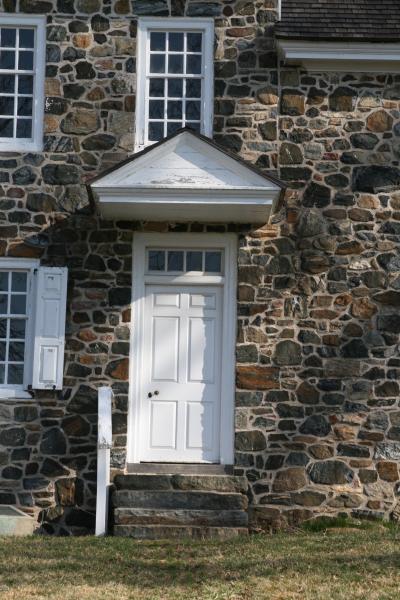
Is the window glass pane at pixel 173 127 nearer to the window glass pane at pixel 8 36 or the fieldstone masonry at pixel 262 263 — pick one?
the fieldstone masonry at pixel 262 263

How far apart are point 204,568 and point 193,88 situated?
20.0 feet

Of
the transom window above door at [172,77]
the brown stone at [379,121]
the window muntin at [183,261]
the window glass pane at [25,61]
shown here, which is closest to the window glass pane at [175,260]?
the window muntin at [183,261]

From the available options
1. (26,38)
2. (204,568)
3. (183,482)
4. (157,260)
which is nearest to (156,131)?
(157,260)

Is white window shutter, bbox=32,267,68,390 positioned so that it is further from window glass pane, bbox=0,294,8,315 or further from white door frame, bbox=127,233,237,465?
white door frame, bbox=127,233,237,465

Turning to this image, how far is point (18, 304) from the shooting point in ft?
38.8

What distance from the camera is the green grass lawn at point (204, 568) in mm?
7711

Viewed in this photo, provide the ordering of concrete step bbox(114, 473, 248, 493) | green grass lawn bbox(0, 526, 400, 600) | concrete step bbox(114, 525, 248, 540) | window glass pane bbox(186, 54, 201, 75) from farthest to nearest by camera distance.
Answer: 1. window glass pane bbox(186, 54, 201, 75)
2. concrete step bbox(114, 473, 248, 493)
3. concrete step bbox(114, 525, 248, 540)
4. green grass lawn bbox(0, 526, 400, 600)

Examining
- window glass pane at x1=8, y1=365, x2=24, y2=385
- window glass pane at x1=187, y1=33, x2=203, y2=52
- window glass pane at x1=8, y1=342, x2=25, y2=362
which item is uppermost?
window glass pane at x1=187, y1=33, x2=203, y2=52

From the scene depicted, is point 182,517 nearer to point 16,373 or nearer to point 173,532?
point 173,532

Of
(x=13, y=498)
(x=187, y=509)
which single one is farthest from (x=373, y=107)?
(x=13, y=498)

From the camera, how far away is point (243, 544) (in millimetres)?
9898

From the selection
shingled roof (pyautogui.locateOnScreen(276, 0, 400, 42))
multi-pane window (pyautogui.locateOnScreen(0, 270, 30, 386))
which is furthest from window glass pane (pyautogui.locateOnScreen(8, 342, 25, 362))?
shingled roof (pyautogui.locateOnScreen(276, 0, 400, 42))

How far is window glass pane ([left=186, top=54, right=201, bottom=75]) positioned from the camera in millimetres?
12109

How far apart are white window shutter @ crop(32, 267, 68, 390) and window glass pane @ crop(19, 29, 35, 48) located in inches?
112
